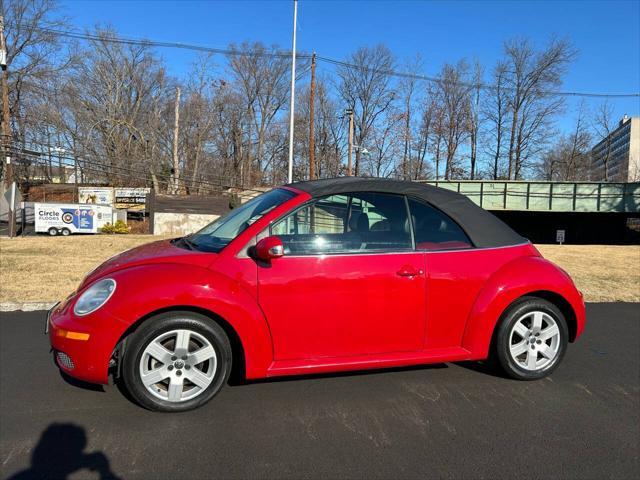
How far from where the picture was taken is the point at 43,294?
21.8 ft

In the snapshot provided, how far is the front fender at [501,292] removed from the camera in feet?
11.4

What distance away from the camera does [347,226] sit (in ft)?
11.2

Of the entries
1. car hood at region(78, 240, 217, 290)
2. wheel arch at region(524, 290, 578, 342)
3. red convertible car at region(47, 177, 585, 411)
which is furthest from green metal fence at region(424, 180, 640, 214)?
car hood at region(78, 240, 217, 290)

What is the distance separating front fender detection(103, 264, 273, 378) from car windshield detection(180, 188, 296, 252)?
0.31 metres

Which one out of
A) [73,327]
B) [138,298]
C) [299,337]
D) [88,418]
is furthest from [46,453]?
[299,337]

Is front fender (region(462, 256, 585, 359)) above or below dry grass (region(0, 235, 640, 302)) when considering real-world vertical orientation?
above

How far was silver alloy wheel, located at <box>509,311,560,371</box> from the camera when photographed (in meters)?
3.63

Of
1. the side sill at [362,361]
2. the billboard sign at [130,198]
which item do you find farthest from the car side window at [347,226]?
the billboard sign at [130,198]

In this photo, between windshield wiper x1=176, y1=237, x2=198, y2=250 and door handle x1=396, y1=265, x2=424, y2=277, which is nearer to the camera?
door handle x1=396, y1=265, x2=424, y2=277

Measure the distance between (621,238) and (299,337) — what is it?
4126cm

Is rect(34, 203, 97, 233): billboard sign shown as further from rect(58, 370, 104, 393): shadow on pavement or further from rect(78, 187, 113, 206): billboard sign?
rect(58, 370, 104, 393): shadow on pavement

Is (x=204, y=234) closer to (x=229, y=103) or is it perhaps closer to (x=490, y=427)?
(x=490, y=427)

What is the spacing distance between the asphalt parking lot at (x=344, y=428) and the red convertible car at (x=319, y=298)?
26 centimetres

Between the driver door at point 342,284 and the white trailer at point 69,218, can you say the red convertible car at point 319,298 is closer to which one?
the driver door at point 342,284
